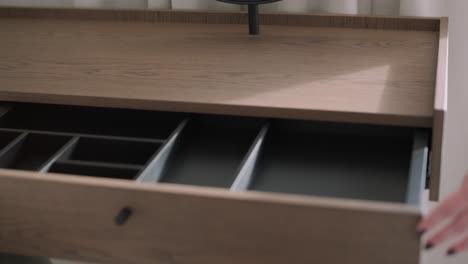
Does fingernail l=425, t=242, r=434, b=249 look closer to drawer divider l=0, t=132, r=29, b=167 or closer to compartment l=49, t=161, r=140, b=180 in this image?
compartment l=49, t=161, r=140, b=180

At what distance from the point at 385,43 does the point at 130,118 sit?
1.47 feet

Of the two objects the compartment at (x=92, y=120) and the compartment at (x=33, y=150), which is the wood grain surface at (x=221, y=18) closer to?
the compartment at (x=92, y=120)

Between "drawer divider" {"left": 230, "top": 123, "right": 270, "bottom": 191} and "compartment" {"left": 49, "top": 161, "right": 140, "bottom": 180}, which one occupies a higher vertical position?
"drawer divider" {"left": 230, "top": 123, "right": 270, "bottom": 191}

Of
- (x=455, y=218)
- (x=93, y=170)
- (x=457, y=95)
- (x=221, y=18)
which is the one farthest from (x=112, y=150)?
(x=457, y=95)

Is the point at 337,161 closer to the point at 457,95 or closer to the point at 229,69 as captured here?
the point at 229,69

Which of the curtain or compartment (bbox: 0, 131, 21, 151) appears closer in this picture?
compartment (bbox: 0, 131, 21, 151)

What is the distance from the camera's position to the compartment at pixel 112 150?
1.01 m

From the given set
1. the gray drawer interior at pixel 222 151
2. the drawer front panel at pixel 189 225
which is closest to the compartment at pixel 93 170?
the gray drawer interior at pixel 222 151

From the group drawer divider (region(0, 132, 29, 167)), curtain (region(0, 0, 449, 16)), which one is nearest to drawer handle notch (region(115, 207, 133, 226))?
drawer divider (region(0, 132, 29, 167))

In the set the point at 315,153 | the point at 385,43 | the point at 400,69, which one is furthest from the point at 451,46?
the point at 315,153

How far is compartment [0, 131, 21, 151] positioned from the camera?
41.4 inches

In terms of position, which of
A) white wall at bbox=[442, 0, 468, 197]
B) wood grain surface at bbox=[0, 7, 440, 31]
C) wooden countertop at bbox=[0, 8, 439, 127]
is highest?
wood grain surface at bbox=[0, 7, 440, 31]

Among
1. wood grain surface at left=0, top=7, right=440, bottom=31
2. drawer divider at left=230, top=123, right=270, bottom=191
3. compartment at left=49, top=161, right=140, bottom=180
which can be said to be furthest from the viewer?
wood grain surface at left=0, top=7, right=440, bottom=31

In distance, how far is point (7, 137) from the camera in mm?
1060
